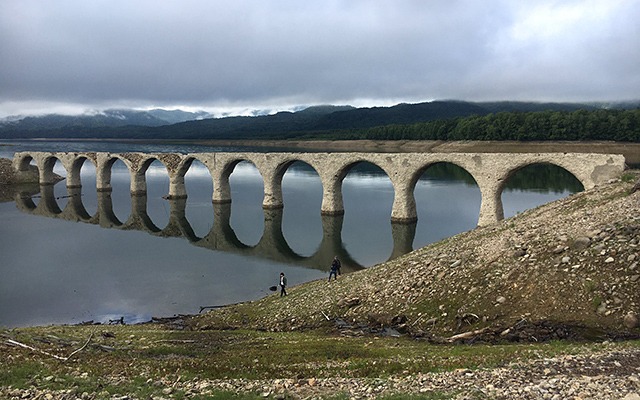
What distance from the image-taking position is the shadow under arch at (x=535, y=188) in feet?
160

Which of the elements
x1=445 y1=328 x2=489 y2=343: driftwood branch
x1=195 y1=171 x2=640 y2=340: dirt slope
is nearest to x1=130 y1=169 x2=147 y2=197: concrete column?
x1=195 y1=171 x2=640 y2=340: dirt slope

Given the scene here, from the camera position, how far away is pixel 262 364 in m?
11.1

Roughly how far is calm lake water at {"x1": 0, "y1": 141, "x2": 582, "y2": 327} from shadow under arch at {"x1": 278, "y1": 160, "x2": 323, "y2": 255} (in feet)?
0.40

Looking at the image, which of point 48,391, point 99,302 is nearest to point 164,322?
point 99,302

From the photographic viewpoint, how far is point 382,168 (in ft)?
138

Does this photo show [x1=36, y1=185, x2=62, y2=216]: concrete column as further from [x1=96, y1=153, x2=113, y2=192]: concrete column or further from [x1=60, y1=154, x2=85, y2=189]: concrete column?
[x1=96, y1=153, x2=113, y2=192]: concrete column

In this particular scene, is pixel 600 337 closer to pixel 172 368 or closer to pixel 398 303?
pixel 398 303

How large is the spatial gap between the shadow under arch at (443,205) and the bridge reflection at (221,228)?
5.99 ft

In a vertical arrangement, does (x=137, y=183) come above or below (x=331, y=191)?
below

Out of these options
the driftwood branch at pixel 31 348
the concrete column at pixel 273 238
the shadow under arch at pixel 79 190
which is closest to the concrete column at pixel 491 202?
the concrete column at pixel 273 238

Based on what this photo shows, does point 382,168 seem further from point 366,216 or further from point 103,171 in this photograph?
point 103,171

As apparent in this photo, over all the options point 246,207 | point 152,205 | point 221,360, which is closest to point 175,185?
point 152,205

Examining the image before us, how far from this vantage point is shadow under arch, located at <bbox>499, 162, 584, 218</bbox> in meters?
48.6

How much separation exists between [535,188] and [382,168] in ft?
94.3
